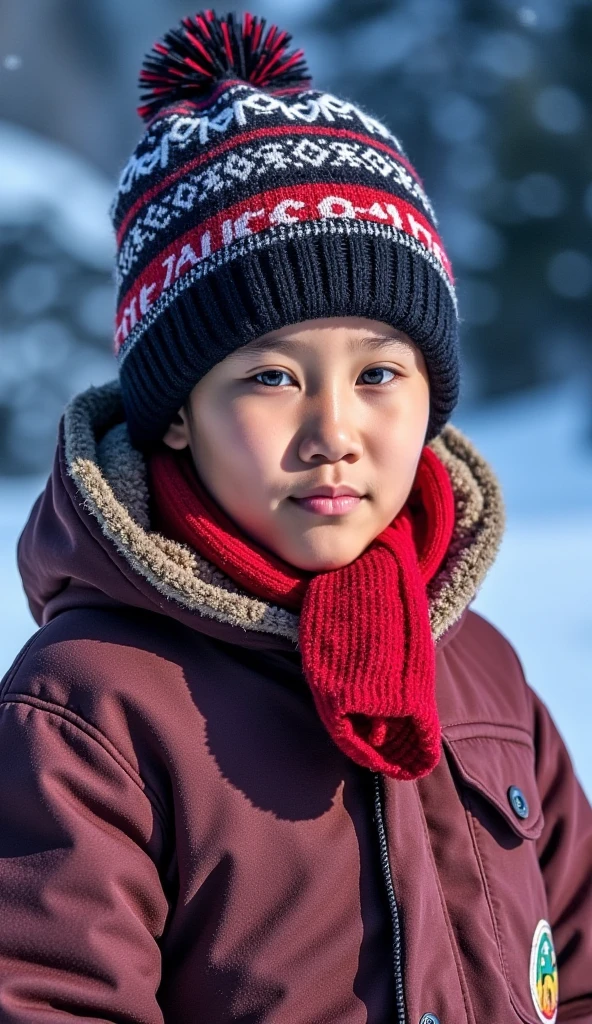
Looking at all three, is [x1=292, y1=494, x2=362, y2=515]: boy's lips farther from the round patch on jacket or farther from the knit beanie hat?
the round patch on jacket

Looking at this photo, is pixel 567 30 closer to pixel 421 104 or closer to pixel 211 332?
pixel 421 104

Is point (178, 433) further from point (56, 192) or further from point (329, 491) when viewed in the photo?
point (56, 192)

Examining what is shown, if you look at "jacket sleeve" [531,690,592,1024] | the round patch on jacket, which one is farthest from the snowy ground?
the round patch on jacket

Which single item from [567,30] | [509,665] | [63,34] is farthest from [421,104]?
[509,665]

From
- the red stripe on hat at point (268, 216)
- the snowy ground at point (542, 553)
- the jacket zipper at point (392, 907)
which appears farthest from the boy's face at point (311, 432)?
the snowy ground at point (542, 553)

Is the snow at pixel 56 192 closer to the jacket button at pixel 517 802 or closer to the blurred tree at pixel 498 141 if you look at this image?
the blurred tree at pixel 498 141

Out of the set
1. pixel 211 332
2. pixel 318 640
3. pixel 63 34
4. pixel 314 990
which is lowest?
pixel 314 990

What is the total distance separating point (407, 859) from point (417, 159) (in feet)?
11.6

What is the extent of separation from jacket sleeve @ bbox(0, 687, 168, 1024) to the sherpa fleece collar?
17cm

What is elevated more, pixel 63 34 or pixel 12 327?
pixel 63 34

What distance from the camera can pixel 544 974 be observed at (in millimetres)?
1138

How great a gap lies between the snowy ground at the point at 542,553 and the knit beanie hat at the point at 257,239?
1.15 m

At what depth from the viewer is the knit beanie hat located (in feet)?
3.38

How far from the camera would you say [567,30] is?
4.04 metres
